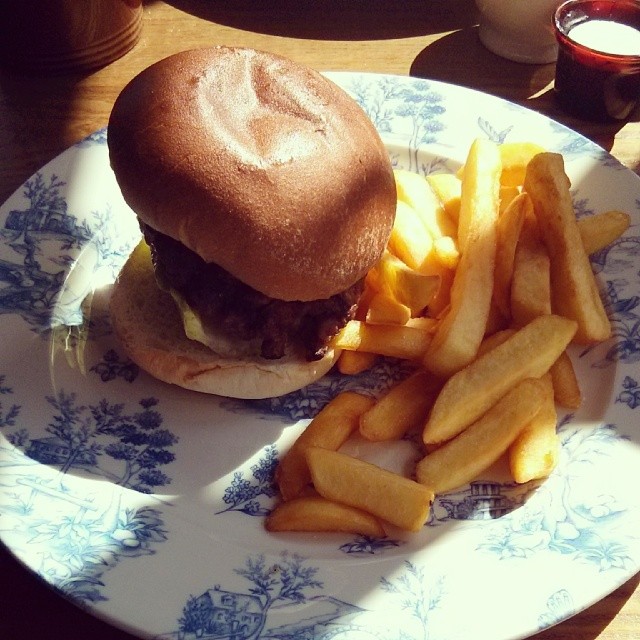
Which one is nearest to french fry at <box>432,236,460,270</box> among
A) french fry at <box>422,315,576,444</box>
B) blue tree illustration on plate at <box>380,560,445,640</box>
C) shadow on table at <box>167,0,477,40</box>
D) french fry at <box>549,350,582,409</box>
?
french fry at <box>422,315,576,444</box>

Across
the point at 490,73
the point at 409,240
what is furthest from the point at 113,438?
the point at 490,73

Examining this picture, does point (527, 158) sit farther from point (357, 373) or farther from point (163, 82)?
point (163, 82)

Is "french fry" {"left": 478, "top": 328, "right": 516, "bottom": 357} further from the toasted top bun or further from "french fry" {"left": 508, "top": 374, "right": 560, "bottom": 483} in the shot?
the toasted top bun

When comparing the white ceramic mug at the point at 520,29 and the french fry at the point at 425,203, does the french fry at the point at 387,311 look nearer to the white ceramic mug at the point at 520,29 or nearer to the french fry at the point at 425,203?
the french fry at the point at 425,203

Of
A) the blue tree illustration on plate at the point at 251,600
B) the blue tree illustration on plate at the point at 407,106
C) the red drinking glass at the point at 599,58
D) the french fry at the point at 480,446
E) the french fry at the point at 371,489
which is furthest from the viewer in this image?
the red drinking glass at the point at 599,58

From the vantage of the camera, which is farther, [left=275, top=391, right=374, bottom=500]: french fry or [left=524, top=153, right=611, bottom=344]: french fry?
[left=524, top=153, right=611, bottom=344]: french fry

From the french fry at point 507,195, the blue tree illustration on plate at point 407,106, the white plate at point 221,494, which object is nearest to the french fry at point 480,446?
the white plate at point 221,494

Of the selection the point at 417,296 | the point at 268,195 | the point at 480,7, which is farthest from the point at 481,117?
the point at 268,195
